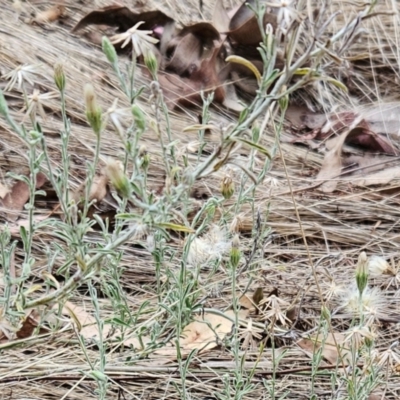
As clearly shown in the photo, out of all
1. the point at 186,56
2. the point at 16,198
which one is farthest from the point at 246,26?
the point at 16,198

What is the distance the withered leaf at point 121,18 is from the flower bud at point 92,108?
1.71 metres

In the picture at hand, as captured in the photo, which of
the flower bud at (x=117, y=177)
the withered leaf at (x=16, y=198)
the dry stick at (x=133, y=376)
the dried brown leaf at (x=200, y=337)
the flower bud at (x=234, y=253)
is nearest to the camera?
the flower bud at (x=117, y=177)

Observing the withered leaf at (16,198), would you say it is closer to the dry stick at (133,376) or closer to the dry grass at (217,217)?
the dry grass at (217,217)

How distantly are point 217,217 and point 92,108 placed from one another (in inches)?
42.1

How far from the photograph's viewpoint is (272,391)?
1.29 metres

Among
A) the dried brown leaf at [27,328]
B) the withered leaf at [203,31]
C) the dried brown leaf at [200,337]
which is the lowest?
the dried brown leaf at [27,328]

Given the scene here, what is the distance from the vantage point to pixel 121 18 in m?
2.66

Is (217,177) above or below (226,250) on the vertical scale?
below

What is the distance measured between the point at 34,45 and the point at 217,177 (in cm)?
87

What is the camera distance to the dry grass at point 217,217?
1461 millimetres

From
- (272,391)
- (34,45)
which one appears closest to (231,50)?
(34,45)

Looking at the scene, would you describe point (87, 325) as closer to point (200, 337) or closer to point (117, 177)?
point (200, 337)

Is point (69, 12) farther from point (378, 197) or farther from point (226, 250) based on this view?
point (226, 250)

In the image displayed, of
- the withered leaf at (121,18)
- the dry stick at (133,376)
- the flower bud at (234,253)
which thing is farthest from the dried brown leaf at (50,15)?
the flower bud at (234,253)
